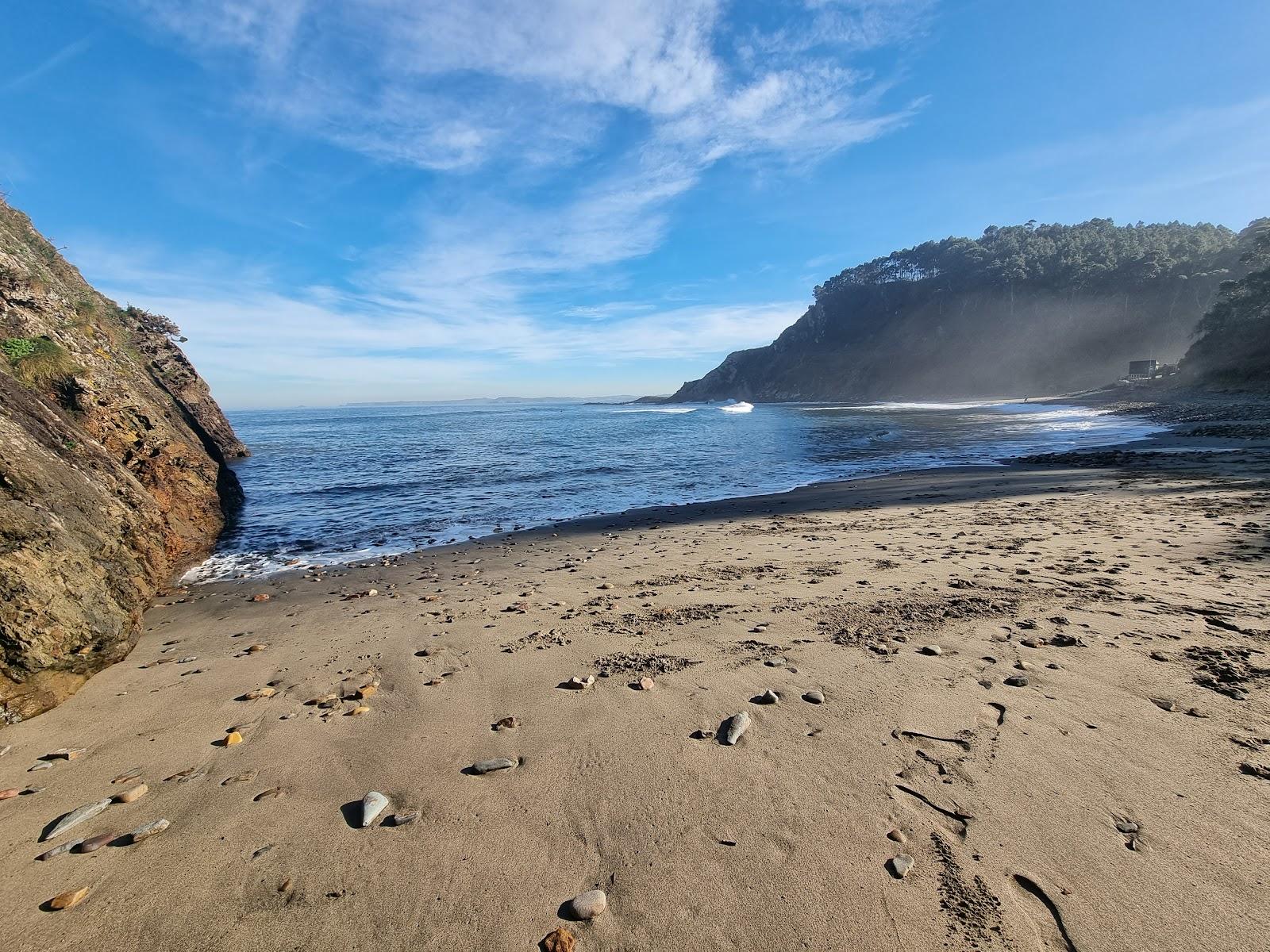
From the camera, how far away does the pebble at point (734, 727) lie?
3.49 meters

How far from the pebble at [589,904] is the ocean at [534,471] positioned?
9369 millimetres

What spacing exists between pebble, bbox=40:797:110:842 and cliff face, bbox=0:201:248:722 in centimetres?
182

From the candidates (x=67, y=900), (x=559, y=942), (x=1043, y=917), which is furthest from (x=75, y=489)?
(x=1043, y=917)

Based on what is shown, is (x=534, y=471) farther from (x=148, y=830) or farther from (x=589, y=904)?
(x=589, y=904)

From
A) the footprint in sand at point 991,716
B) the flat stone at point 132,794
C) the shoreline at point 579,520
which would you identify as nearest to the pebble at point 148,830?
the flat stone at point 132,794

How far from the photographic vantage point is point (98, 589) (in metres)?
5.22

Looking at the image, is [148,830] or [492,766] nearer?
[148,830]

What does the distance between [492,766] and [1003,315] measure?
119278mm

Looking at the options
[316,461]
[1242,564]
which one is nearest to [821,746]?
[1242,564]

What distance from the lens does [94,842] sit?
286cm

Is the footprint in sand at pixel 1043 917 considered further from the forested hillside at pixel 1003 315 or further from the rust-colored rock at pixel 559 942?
the forested hillside at pixel 1003 315

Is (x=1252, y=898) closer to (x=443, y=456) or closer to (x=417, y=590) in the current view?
(x=417, y=590)

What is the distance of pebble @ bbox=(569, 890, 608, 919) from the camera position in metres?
2.31

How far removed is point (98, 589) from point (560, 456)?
75.3ft
